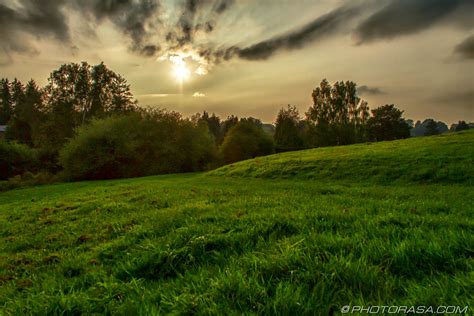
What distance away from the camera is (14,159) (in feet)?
158

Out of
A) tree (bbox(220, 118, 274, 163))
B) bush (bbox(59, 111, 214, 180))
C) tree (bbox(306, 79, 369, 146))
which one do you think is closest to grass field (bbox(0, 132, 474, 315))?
bush (bbox(59, 111, 214, 180))

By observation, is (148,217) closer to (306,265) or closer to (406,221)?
(306,265)

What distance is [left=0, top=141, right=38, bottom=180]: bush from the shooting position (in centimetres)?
4688

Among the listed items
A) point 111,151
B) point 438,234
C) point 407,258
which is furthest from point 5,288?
point 111,151

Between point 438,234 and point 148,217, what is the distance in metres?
7.03

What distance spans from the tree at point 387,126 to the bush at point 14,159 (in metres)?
92.2

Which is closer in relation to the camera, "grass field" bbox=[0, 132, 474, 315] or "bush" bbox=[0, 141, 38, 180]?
"grass field" bbox=[0, 132, 474, 315]

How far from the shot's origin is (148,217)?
830cm

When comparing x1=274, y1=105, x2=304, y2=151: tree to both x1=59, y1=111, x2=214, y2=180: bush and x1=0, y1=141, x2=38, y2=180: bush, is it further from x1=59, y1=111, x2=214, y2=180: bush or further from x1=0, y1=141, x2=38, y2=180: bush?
x1=0, y1=141, x2=38, y2=180: bush

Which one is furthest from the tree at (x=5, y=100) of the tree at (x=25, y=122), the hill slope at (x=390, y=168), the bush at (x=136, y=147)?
the hill slope at (x=390, y=168)

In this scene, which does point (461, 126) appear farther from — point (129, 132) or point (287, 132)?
point (129, 132)

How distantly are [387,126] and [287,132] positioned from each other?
3927 centimetres

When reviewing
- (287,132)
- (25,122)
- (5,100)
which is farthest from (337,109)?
(5,100)

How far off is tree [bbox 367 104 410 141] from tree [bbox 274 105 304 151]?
29.4m
